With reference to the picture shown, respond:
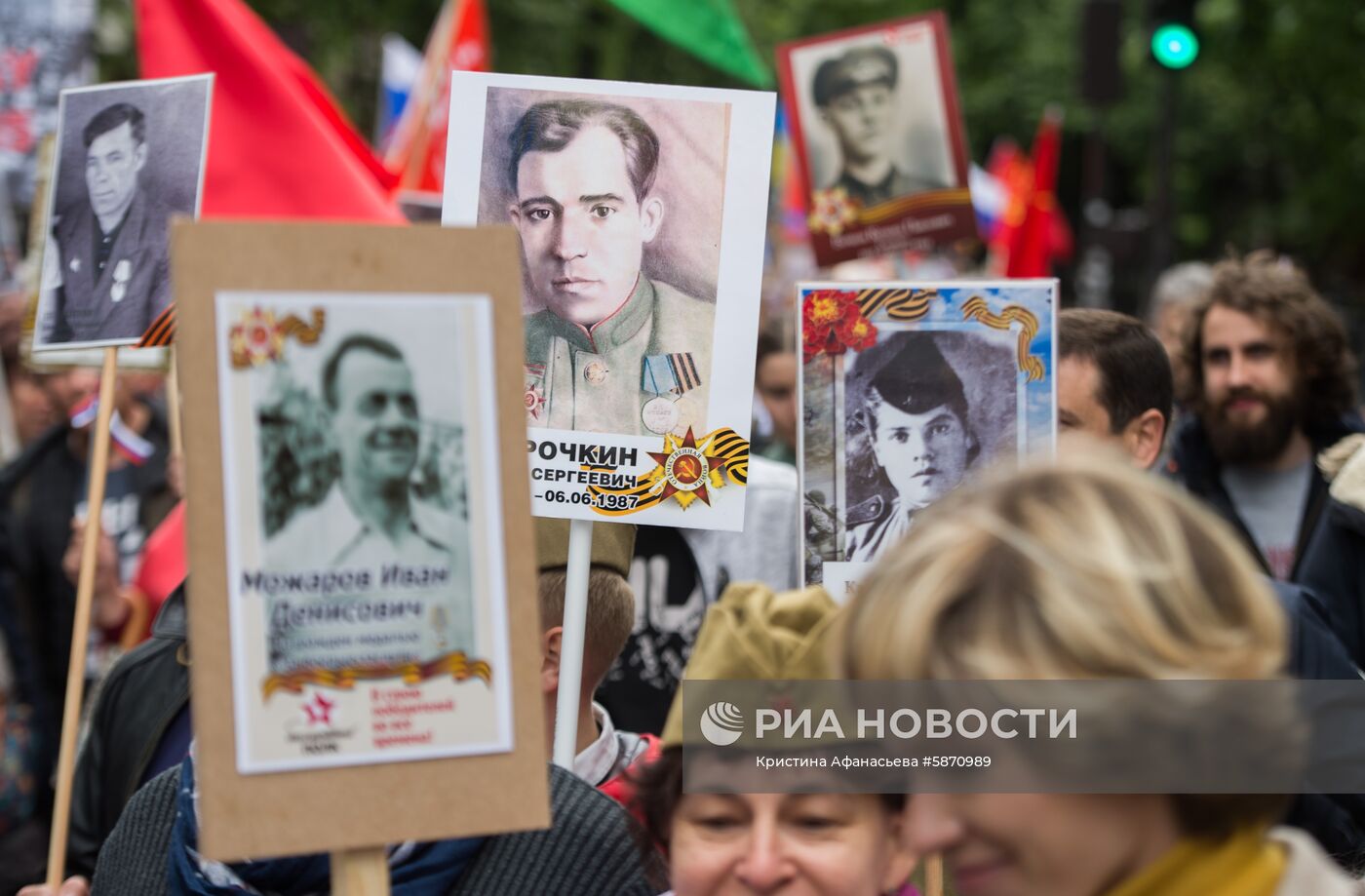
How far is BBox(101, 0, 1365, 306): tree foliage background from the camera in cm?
1672

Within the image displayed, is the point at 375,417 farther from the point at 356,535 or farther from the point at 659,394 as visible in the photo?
the point at 659,394

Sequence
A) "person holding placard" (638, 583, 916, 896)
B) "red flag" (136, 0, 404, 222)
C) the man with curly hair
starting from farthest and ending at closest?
1. "red flag" (136, 0, 404, 222)
2. the man with curly hair
3. "person holding placard" (638, 583, 916, 896)

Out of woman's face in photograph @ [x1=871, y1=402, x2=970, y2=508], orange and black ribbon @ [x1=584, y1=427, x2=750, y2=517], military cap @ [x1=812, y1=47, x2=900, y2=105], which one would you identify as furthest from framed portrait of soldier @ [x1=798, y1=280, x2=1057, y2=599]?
military cap @ [x1=812, y1=47, x2=900, y2=105]

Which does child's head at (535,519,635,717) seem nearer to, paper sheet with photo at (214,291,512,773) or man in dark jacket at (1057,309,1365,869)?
man in dark jacket at (1057,309,1365,869)

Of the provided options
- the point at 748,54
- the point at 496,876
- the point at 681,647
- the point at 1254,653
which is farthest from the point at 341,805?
the point at 748,54

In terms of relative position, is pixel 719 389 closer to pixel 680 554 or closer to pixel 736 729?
pixel 736 729

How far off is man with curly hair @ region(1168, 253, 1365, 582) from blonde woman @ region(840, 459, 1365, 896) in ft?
10.00

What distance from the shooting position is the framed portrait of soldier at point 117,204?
3254 millimetres

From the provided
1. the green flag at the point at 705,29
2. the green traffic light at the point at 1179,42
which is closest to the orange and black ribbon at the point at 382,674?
the green flag at the point at 705,29

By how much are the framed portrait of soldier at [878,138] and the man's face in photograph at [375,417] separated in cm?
363

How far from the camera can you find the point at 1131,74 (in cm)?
2670

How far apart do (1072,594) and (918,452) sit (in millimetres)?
1590

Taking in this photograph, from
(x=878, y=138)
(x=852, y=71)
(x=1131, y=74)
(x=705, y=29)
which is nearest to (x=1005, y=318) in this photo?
(x=878, y=138)

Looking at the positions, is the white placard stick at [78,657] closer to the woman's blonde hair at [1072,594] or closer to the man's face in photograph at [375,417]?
the man's face in photograph at [375,417]
